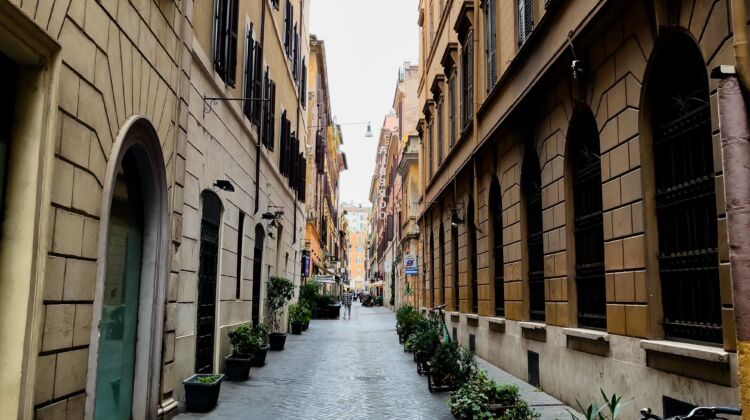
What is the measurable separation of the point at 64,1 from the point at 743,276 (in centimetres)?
517

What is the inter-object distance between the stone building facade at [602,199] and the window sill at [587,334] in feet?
0.09

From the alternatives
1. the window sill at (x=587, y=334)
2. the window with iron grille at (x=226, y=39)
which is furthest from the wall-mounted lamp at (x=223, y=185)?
the window sill at (x=587, y=334)

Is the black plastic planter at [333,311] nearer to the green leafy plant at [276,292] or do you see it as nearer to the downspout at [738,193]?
the green leafy plant at [276,292]

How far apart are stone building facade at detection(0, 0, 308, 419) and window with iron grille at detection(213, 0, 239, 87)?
0.04 m

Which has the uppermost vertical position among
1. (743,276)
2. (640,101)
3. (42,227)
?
(640,101)

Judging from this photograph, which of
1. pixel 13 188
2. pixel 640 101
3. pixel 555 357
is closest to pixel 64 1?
pixel 13 188

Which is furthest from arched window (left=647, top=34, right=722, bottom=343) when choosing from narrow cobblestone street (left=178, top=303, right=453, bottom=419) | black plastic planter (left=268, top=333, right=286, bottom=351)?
black plastic planter (left=268, top=333, right=286, bottom=351)

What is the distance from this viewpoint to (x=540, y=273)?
11242 mm

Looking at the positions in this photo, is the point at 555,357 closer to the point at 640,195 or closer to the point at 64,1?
the point at 640,195

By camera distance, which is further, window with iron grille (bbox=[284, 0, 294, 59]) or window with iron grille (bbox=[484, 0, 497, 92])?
window with iron grille (bbox=[284, 0, 294, 59])

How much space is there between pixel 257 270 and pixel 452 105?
8.30 metres

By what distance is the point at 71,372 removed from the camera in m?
5.36

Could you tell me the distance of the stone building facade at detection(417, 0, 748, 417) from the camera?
5.98m

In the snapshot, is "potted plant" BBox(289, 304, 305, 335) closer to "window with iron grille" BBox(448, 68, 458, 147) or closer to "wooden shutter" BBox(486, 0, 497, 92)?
"window with iron grille" BBox(448, 68, 458, 147)
